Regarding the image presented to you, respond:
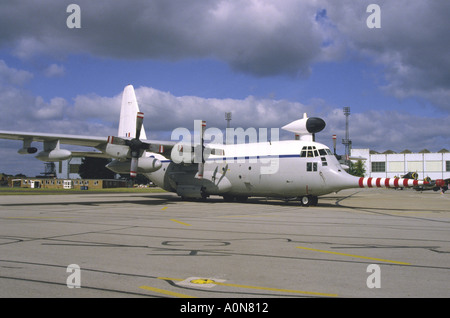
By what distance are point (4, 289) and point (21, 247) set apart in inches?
152

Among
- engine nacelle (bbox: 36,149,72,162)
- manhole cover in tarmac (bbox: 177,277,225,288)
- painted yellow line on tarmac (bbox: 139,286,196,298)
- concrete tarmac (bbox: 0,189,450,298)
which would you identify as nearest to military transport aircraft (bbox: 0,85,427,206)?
engine nacelle (bbox: 36,149,72,162)

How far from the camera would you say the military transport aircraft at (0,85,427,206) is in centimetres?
2214

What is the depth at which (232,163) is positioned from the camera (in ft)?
86.7

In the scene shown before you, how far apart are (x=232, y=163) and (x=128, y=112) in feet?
37.3

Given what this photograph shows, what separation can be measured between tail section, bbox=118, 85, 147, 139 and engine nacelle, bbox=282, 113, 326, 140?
43.3 feet

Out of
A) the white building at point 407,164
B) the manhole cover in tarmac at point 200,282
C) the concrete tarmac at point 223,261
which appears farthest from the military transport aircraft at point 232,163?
the white building at point 407,164

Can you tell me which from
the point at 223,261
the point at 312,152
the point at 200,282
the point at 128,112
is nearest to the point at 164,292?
the point at 200,282

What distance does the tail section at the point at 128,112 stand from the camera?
103 ft

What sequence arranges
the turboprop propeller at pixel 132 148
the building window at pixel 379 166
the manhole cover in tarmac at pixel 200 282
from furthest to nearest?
1. the building window at pixel 379 166
2. the turboprop propeller at pixel 132 148
3. the manhole cover in tarmac at pixel 200 282

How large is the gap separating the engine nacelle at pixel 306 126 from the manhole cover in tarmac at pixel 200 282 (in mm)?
20125

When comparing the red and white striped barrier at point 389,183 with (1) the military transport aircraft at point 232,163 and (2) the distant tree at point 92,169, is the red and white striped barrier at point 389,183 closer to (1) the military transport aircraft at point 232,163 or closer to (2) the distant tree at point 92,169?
(1) the military transport aircraft at point 232,163

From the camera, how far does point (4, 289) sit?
17.5 feet
